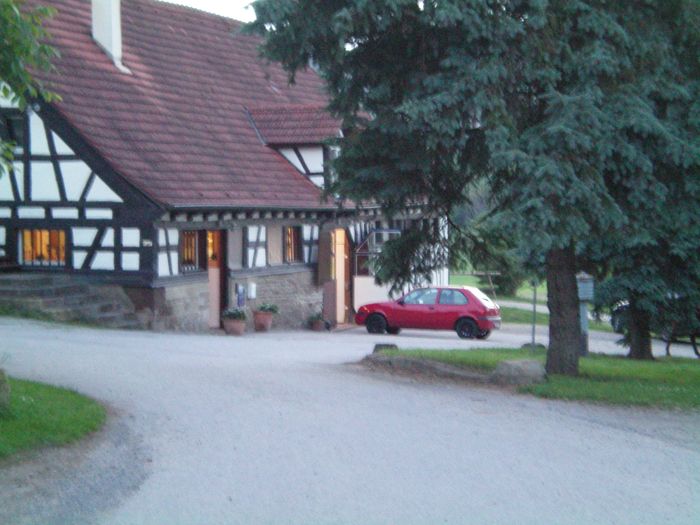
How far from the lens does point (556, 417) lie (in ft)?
40.1

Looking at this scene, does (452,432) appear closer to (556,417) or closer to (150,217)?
(556,417)

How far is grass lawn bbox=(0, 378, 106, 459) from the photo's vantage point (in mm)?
9539

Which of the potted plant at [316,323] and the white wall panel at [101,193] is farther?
the potted plant at [316,323]

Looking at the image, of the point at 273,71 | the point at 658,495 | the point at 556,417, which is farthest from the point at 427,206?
the point at 273,71

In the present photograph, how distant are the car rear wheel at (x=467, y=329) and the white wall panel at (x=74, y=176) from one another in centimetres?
1205

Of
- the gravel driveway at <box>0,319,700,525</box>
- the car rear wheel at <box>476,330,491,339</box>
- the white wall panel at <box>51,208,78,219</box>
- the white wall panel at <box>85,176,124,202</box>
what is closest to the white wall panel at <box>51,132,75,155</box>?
the white wall panel at <box>85,176,124,202</box>

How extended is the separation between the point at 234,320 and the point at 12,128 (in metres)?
7.18

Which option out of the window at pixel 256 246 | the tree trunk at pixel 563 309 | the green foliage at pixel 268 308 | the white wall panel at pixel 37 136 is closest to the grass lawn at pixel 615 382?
A: the tree trunk at pixel 563 309

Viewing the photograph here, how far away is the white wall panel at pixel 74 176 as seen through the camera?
25.0 meters

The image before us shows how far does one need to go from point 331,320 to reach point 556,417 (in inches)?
824

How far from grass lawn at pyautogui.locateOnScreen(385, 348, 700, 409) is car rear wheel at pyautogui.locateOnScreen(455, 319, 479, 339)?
1100 centimetres

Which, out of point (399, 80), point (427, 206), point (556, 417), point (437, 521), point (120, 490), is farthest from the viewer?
point (427, 206)

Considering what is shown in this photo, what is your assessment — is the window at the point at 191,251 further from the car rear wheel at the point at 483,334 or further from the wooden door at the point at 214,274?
the car rear wheel at the point at 483,334

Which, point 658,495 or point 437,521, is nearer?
point 437,521
